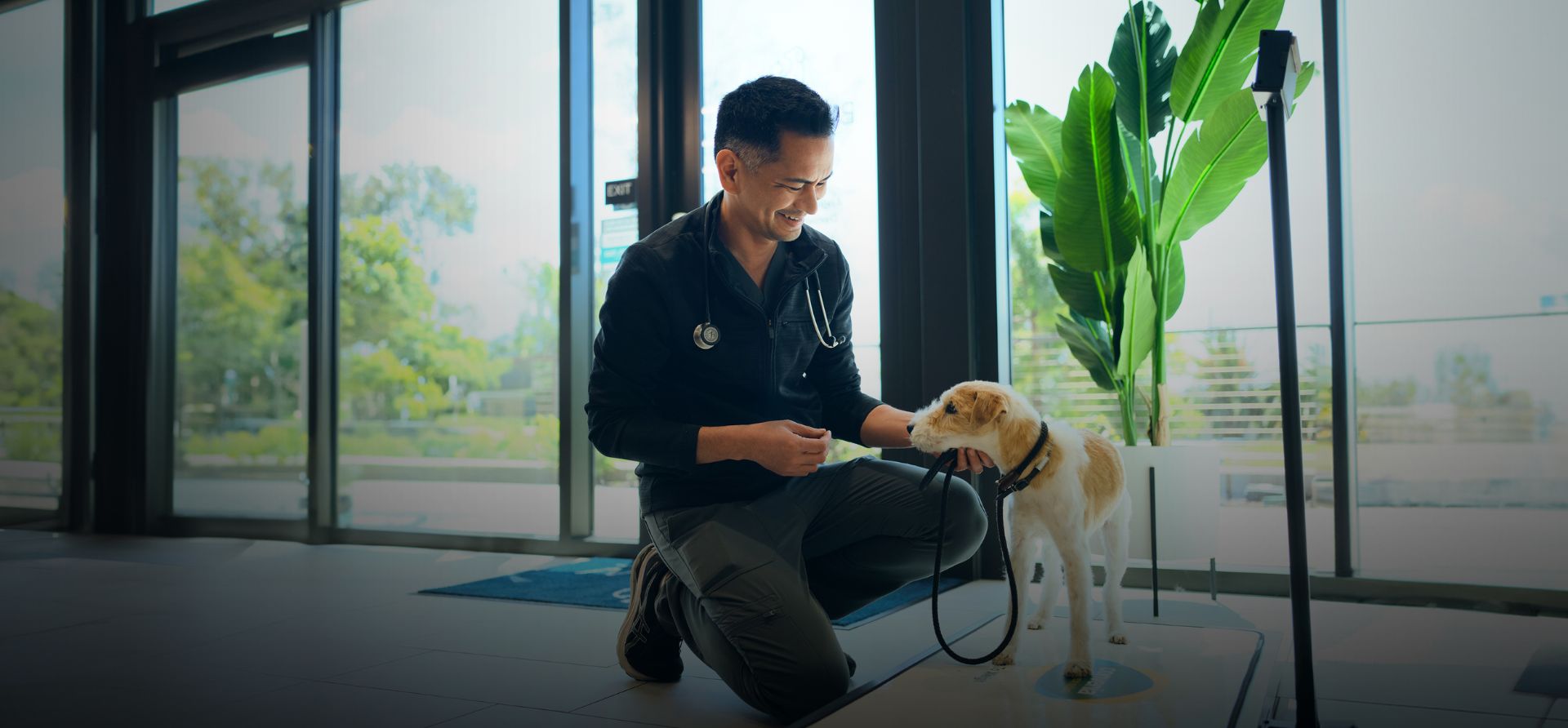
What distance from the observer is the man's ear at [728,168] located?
1.80m

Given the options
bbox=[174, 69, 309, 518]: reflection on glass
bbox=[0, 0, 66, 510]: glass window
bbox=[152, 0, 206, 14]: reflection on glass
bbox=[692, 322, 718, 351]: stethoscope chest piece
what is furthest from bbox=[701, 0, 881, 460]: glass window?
bbox=[0, 0, 66, 510]: glass window

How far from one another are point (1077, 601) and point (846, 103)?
2201mm

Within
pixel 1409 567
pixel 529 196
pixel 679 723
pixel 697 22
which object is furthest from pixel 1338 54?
pixel 529 196

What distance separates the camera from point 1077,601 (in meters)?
1.63

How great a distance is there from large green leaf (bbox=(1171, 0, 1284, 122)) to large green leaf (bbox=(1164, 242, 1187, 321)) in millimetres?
361

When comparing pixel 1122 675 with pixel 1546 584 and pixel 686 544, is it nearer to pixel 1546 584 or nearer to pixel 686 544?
pixel 686 544

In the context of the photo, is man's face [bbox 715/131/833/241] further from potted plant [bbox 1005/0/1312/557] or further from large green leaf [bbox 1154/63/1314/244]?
large green leaf [bbox 1154/63/1314/244]

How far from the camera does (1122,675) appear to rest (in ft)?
5.61

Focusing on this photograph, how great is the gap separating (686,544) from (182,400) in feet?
13.5

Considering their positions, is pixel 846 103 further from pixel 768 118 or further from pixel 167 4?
pixel 167 4

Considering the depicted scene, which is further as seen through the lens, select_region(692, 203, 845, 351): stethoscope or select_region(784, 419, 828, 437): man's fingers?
select_region(692, 203, 845, 351): stethoscope

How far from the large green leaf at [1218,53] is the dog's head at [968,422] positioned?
130 cm

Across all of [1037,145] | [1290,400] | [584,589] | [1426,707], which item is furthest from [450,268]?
[1426,707]

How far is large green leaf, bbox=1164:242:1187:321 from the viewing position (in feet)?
8.72
